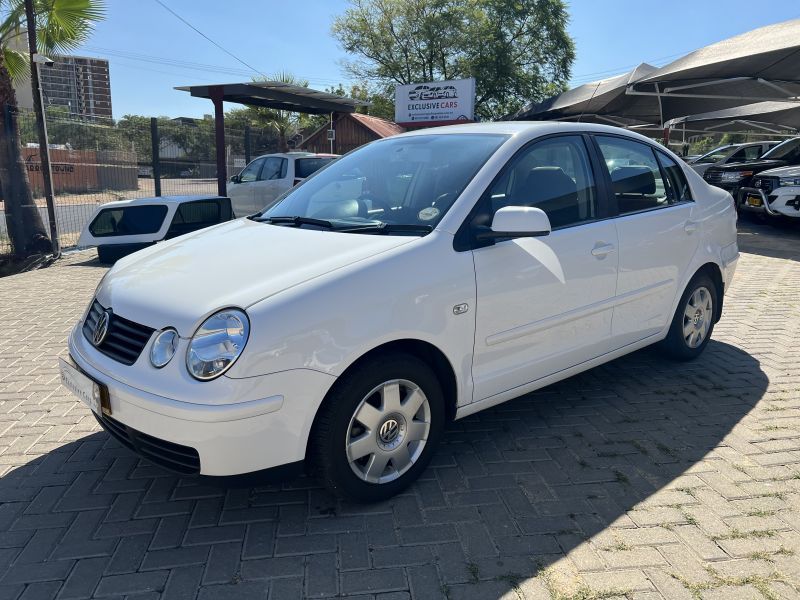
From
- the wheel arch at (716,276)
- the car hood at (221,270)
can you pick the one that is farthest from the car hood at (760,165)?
the car hood at (221,270)

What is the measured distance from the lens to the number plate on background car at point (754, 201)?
12.5 meters

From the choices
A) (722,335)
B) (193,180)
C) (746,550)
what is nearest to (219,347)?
(746,550)

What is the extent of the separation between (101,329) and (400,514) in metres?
1.60

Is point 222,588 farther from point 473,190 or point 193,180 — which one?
point 193,180

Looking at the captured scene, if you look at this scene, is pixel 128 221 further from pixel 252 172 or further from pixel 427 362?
pixel 427 362

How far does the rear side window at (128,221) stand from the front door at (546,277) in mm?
6041

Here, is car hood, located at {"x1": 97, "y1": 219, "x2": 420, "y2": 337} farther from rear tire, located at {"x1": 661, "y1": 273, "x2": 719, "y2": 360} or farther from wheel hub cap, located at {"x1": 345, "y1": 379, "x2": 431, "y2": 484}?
rear tire, located at {"x1": 661, "y1": 273, "x2": 719, "y2": 360}

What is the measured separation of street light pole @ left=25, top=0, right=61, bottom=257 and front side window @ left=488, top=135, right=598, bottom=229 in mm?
8770

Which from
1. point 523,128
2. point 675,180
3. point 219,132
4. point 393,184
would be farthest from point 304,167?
point 523,128

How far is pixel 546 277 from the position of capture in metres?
3.22

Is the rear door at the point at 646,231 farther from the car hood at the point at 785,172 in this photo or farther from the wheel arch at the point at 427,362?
the car hood at the point at 785,172

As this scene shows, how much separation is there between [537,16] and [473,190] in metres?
36.8

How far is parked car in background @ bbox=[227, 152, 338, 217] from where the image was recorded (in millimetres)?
11953

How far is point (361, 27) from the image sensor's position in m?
36.7
